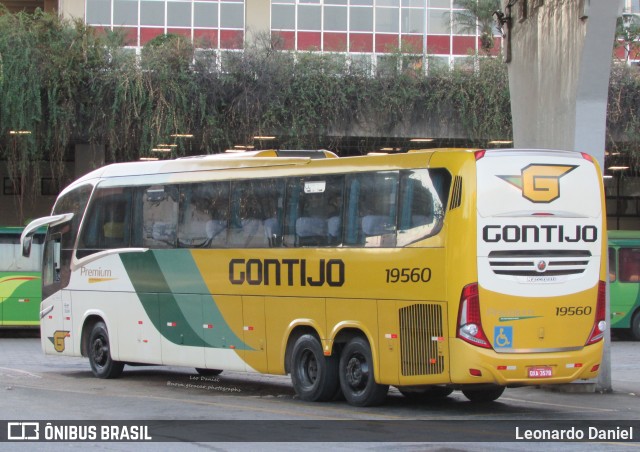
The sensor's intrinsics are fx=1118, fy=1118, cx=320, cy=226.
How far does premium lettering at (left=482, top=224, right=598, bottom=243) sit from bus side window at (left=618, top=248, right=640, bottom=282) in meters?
19.1

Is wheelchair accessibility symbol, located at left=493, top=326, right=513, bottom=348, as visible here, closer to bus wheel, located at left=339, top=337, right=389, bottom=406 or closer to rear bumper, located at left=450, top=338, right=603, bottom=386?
rear bumper, located at left=450, top=338, right=603, bottom=386

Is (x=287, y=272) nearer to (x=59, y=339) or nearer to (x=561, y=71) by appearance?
(x=561, y=71)

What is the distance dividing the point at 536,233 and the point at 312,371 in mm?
3851

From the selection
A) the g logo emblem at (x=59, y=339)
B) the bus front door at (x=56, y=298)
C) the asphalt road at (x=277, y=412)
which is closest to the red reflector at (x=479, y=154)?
the asphalt road at (x=277, y=412)

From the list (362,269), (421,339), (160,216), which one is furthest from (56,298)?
(421,339)

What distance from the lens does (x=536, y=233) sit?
13414 mm

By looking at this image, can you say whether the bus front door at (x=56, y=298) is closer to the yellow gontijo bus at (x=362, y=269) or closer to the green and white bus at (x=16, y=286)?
the yellow gontijo bus at (x=362, y=269)

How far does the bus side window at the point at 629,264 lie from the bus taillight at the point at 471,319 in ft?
66.0

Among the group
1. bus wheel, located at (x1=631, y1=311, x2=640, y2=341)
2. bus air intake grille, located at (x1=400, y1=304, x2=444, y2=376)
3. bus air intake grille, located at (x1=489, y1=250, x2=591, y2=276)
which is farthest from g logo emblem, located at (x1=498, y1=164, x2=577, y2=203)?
bus wheel, located at (x1=631, y1=311, x2=640, y2=341)

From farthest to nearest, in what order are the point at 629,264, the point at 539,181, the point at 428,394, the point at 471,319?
the point at 629,264 < the point at 428,394 < the point at 539,181 < the point at 471,319

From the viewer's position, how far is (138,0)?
42781 mm

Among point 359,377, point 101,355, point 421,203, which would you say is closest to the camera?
point 421,203

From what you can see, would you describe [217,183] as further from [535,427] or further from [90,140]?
[90,140]

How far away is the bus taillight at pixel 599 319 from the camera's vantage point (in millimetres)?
13805
